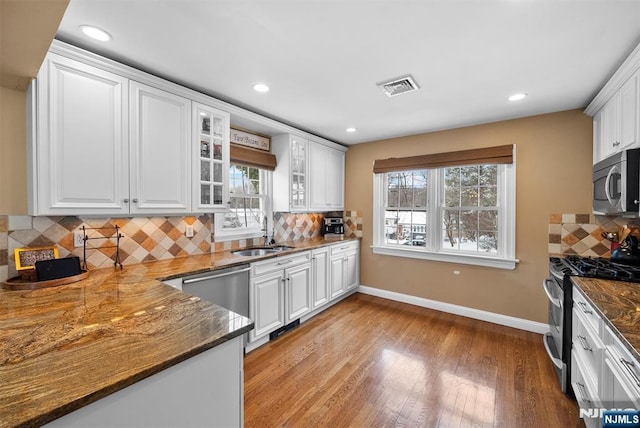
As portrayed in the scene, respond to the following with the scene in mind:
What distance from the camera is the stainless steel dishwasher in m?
2.09

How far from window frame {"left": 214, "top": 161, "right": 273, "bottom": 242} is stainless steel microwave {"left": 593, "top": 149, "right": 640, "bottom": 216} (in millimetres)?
3110

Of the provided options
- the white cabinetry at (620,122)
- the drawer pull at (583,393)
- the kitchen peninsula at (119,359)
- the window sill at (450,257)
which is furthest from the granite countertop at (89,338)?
the window sill at (450,257)

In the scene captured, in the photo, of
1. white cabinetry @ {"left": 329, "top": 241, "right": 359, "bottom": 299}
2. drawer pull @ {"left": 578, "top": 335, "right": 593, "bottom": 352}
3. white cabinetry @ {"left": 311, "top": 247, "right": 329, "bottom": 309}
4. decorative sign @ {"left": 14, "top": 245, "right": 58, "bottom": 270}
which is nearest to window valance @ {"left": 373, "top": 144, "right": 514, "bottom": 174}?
white cabinetry @ {"left": 329, "top": 241, "right": 359, "bottom": 299}

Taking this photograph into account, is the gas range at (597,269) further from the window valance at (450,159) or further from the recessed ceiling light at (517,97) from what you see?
the recessed ceiling light at (517,97)

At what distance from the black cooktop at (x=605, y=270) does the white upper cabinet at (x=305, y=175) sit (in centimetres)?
275

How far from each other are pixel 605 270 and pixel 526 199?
1231 millimetres

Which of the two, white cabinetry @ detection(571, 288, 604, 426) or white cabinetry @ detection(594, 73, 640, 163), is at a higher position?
white cabinetry @ detection(594, 73, 640, 163)

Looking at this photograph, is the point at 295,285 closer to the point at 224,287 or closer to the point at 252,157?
the point at 224,287

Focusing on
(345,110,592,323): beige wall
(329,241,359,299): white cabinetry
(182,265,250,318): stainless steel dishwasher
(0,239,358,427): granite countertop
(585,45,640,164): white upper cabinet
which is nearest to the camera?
(0,239,358,427): granite countertop

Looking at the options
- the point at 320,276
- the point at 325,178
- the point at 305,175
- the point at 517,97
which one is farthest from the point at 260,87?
the point at 517,97

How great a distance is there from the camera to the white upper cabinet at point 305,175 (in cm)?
348

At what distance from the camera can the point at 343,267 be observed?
3.92 metres

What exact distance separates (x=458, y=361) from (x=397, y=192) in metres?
2.33

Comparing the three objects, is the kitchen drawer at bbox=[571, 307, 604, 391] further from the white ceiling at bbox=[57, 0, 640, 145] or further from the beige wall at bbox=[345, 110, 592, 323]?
the white ceiling at bbox=[57, 0, 640, 145]
